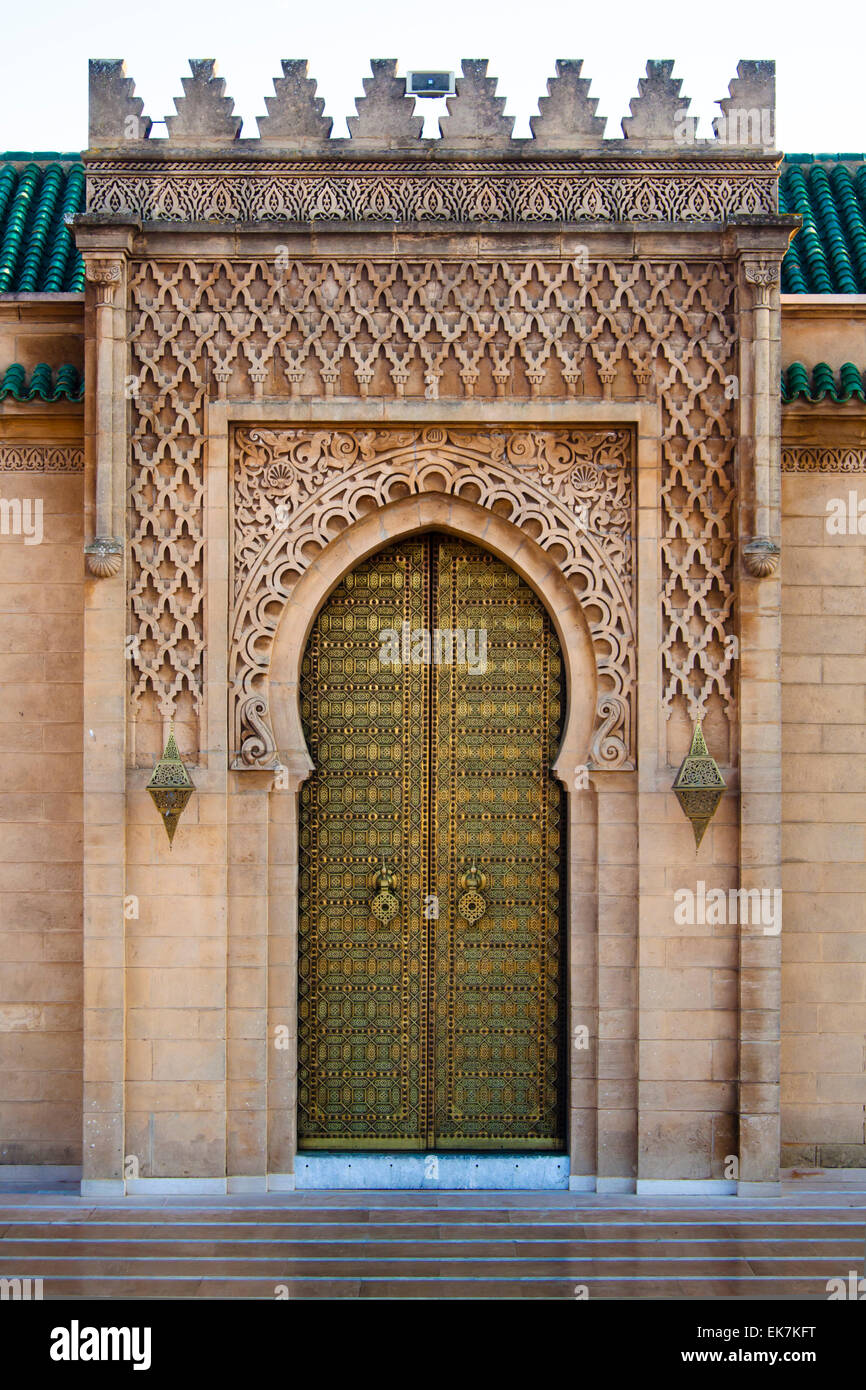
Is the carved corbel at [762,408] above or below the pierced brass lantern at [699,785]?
above

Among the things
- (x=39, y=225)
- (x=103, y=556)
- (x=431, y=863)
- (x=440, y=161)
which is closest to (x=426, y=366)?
(x=440, y=161)

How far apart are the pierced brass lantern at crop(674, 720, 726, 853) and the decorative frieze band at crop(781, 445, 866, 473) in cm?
184

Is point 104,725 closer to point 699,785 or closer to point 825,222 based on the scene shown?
point 699,785

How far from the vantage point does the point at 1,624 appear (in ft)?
26.5

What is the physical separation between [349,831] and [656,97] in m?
4.69

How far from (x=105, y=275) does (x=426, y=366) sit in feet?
6.24

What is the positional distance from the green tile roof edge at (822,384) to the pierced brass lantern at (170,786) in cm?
415

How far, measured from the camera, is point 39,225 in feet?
30.1

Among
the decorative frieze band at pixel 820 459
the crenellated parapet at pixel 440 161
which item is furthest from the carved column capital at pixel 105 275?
the decorative frieze band at pixel 820 459

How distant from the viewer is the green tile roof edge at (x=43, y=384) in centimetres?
781

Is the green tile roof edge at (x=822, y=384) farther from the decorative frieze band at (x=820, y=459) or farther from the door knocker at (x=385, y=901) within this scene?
the door knocker at (x=385, y=901)

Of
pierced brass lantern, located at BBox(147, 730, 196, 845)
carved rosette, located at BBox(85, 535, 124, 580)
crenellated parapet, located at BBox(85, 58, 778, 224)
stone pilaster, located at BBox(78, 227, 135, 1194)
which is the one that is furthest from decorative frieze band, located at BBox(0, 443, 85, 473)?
pierced brass lantern, located at BBox(147, 730, 196, 845)

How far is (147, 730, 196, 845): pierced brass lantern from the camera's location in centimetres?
738
